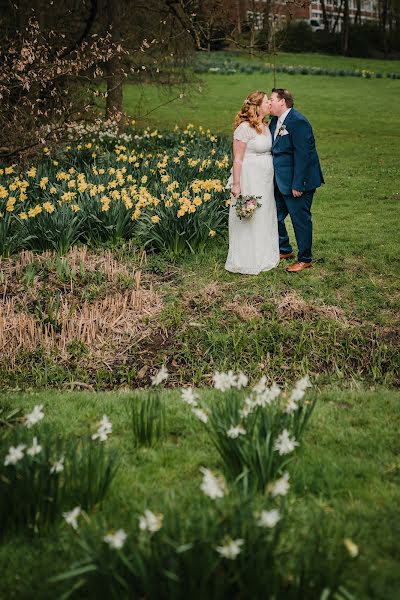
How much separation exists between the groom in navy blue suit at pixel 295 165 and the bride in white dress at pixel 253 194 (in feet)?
0.45

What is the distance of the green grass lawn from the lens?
288cm

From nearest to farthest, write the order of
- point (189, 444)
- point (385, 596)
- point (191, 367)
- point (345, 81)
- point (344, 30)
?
1. point (385, 596)
2. point (189, 444)
3. point (191, 367)
4. point (345, 81)
5. point (344, 30)

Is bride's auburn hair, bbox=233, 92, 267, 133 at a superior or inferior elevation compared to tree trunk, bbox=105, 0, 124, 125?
inferior

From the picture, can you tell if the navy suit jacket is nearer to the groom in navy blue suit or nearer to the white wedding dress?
the groom in navy blue suit

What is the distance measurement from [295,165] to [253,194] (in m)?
0.60

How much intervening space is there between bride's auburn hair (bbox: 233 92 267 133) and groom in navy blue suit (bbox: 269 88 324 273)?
14 centimetres

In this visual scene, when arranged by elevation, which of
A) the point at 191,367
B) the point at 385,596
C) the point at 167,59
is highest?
the point at 167,59

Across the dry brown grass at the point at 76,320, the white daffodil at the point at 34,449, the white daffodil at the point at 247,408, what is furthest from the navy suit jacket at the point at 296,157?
the white daffodil at the point at 34,449

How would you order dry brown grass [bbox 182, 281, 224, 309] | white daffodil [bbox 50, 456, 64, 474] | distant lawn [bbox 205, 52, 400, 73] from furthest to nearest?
1. distant lawn [bbox 205, 52, 400, 73]
2. dry brown grass [bbox 182, 281, 224, 309]
3. white daffodil [bbox 50, 456, 64, 474]

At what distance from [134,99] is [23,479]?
26.0 meters

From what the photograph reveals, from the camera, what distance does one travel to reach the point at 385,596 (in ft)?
7.88

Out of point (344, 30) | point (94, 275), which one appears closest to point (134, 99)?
point (94, 275)

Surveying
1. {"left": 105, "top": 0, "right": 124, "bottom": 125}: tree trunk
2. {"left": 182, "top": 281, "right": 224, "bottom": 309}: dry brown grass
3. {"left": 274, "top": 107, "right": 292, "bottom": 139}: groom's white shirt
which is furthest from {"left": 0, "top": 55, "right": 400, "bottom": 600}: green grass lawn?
{"left": 105, "top": 0, "right": 124, "bottom": 125}: tree trunk

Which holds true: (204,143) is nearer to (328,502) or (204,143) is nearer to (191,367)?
(191,367)
